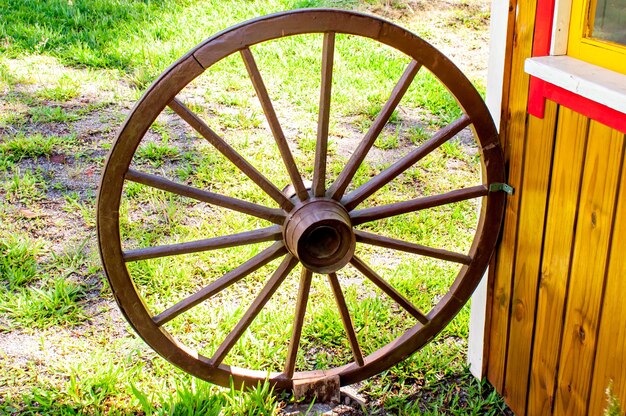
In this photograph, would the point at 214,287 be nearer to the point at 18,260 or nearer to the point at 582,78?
the point at 582,78

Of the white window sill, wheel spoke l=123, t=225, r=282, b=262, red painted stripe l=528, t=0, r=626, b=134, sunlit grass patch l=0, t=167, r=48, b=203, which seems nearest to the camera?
the white window sill

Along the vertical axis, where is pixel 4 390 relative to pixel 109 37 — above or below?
below

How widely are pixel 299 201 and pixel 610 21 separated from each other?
94 centimetres

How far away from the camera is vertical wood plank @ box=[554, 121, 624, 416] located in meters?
1.76

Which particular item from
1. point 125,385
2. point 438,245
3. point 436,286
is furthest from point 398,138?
point 125,385

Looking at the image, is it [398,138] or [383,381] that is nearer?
[383,381]

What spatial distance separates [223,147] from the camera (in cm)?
200

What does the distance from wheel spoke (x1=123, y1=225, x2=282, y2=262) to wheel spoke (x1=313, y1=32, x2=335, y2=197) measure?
19cm

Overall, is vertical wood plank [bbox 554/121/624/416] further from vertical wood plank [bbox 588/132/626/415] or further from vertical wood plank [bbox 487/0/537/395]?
vertical wood plank [bbox 487/0/537/395]

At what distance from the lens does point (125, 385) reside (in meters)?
2.49

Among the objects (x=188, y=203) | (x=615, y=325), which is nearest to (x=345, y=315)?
(x=615, y=325)

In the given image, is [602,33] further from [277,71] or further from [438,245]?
[277,71]

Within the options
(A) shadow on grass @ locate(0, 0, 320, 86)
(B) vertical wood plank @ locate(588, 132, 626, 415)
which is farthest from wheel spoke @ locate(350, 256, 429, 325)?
(A) shadow on grass @ locate(0, 0, 320, 86)

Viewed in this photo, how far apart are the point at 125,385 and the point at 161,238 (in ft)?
3.42
